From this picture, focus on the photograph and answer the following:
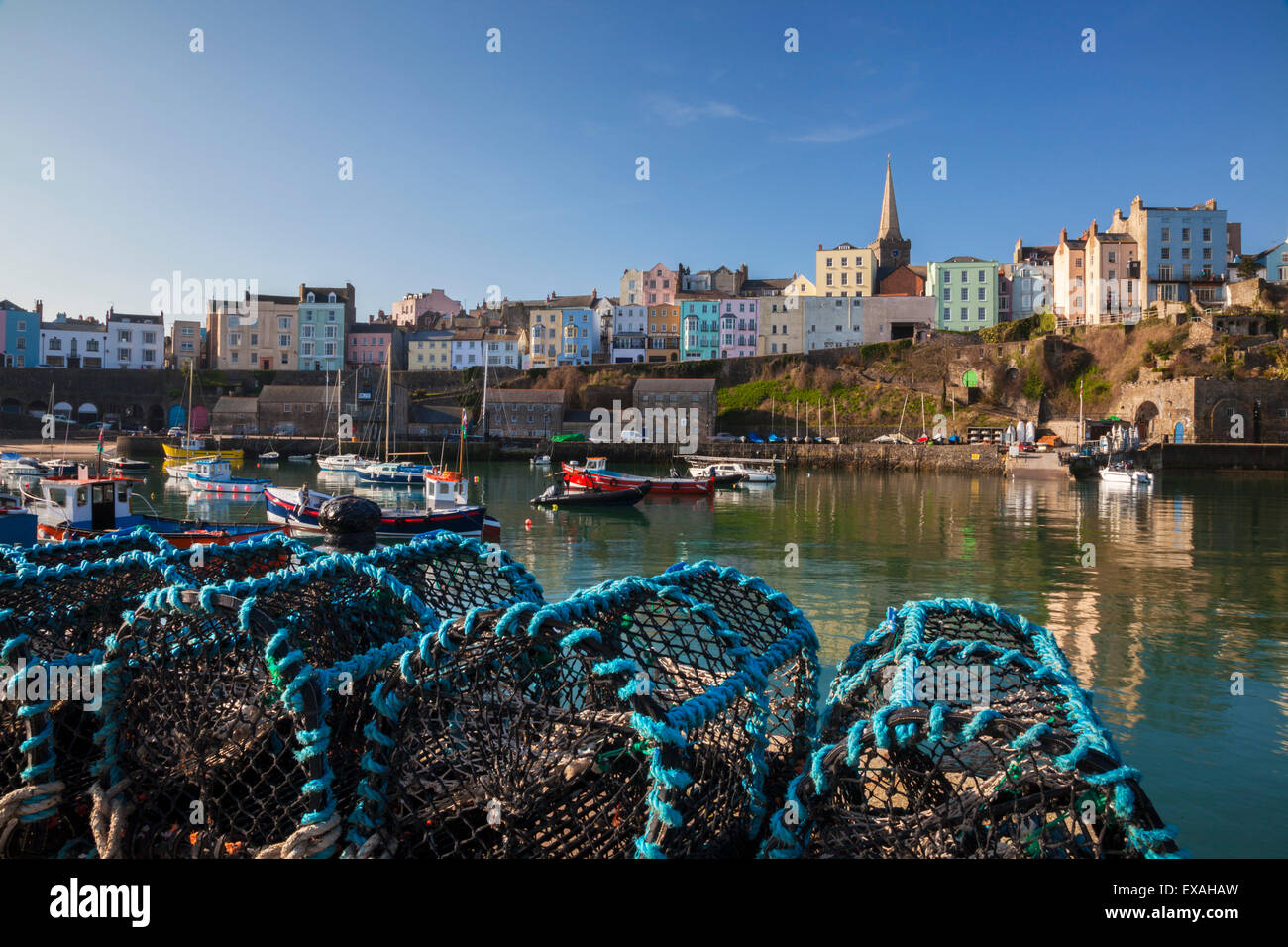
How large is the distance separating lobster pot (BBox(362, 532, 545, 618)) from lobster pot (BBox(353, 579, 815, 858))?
54.4 inches

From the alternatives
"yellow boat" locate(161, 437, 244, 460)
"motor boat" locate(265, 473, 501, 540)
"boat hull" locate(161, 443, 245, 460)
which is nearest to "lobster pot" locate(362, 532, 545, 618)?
"motor boat" locate(265, 473, 501, 540)

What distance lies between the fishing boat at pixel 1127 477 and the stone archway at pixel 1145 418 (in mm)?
15523

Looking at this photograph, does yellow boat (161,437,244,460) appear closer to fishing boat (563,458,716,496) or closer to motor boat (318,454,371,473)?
motor boat (318,454,371,473)

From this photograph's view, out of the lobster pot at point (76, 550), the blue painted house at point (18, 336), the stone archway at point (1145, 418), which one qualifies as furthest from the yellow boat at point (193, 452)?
the stone archway at point (1145, 418)

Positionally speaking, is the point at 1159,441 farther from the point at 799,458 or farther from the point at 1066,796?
the point at 1066,796

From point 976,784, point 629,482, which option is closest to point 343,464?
point 629,482

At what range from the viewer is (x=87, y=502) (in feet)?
57.2

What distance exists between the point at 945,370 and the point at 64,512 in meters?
62.6

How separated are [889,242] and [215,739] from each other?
89.4 metres

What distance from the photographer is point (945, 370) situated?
2682 inches

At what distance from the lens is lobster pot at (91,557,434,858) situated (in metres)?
3.58
